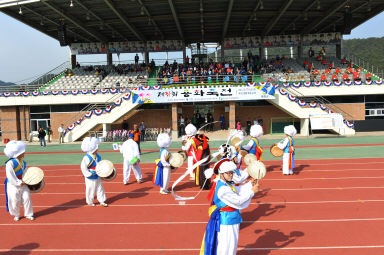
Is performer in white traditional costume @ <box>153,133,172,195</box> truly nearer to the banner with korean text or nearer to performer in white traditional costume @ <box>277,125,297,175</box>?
performer in white traditional costume @ <box>277,125,297,175</box>

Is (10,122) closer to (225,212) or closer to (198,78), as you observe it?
(198,78)

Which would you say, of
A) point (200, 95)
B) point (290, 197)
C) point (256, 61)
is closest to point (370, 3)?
point (256, 61)

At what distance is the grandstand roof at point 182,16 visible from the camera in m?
24.7

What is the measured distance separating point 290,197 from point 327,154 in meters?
7.79

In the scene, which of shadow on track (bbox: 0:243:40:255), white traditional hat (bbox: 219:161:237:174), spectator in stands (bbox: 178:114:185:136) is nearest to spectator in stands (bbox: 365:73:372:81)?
spectator in stands (bbox: 178:114:185:136)

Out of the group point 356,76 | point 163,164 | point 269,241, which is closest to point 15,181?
point 163,164

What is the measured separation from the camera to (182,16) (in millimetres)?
27688

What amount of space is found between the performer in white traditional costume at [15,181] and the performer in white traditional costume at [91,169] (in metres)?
1.40

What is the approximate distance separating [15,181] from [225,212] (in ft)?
17.4

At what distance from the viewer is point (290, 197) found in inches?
323

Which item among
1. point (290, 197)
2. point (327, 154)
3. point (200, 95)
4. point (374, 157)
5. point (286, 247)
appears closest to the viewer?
point (286, 247)

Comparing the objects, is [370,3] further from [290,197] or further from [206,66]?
[290,197]

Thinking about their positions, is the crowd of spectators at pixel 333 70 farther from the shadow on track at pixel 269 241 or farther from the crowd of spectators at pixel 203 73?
the shadow on track at pixel 269 241

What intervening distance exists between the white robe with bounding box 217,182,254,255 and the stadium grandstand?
1898 centimetres
